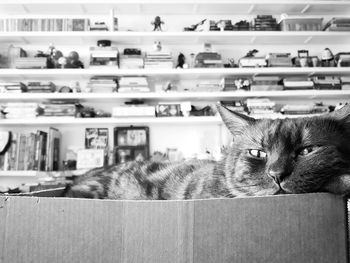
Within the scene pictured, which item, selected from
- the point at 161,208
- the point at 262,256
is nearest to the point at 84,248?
the point at 161,208

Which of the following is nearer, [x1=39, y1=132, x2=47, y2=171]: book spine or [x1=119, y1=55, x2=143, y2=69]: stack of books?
Result: [x1=39, y1=132, x2=47, y2=171]: book spine

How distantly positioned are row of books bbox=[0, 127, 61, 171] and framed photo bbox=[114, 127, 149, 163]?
0.68 m

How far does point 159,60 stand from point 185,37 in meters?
0.39

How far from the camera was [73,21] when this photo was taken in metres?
3.46

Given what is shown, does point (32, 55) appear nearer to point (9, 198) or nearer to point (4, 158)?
point (4, 158)

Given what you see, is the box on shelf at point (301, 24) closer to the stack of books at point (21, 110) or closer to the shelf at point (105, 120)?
the shelf at point (105, 120)

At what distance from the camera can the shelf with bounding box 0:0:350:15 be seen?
3471mm

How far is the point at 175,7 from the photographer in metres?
3.62

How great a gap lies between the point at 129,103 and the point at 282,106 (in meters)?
1.73

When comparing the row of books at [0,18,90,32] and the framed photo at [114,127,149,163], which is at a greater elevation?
the row of books at [0,18,90,32]

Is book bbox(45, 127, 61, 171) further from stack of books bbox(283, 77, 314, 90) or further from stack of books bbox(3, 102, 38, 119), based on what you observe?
stack of books bbox(283, 77, 314, 90)

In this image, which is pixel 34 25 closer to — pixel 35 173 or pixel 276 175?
pixel 35 173

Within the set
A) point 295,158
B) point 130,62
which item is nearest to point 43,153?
point 130,62

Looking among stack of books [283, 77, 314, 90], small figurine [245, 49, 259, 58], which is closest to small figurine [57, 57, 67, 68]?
small figurine [245, 49, 259, 58]
